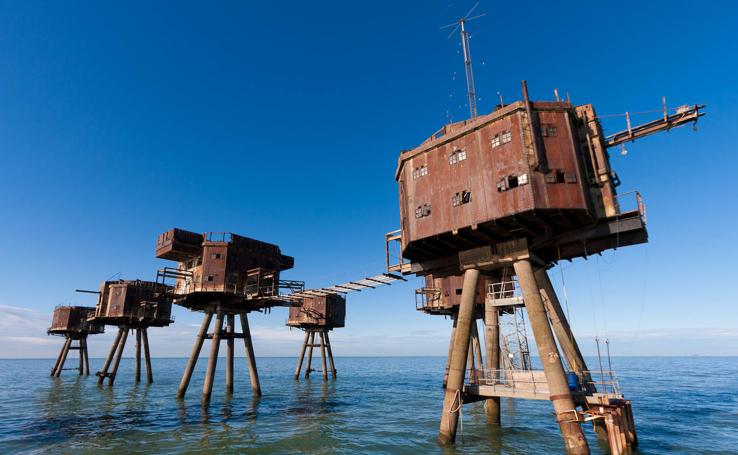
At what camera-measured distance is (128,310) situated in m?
42.6

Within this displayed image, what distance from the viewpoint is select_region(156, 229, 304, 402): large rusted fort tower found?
94.0 feet

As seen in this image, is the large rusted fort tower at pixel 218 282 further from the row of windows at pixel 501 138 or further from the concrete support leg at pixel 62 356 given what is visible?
the concrete support leg at pixel 62 356

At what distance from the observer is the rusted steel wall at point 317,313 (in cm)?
4922

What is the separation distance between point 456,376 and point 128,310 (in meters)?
40.0

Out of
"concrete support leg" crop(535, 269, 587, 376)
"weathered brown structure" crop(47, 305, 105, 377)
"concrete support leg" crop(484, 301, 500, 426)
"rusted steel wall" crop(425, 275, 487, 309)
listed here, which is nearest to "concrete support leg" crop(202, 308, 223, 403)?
"concrete support leg" crop(484, 301, 500, 426)

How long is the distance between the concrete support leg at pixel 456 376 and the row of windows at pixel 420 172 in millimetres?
6051

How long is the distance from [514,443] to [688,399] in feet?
92.9

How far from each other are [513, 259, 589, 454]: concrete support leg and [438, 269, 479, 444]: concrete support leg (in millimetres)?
2463

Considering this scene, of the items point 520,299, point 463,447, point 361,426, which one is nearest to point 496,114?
point 520,299

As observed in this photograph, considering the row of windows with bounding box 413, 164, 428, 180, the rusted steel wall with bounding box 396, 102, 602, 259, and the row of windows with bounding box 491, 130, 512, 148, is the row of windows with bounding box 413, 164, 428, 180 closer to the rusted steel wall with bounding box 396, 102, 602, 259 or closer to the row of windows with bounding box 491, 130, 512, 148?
the rusted steel wall with bounding box 396, 102, 602, 259

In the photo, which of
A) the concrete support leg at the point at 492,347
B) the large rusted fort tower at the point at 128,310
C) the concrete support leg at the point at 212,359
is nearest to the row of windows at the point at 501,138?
the concrete support leg at the point at 492,347

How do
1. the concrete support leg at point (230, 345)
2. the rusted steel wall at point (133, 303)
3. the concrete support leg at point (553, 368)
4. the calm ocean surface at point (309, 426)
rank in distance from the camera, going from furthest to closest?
1. the rusted steel wall at point (133, 303)
2. the concrete support leg at point (230, 345)
3. the calm ocean surface at point (309, 426)
4. the concrete support leg at point (553, 368)

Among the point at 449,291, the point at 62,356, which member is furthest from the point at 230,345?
the point at 62,356

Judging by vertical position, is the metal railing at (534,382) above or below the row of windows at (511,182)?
below
